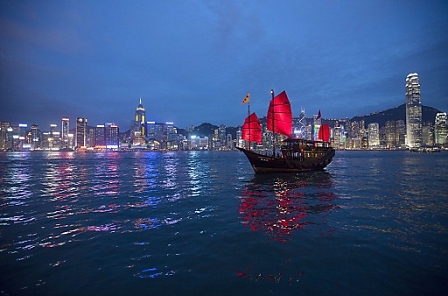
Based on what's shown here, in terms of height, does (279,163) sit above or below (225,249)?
above

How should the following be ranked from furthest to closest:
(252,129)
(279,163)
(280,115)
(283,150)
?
(252,129), (280,115), (283,150), (279,163)

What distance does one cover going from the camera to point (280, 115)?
41625mm

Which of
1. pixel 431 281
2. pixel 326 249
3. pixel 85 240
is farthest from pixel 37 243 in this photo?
pixel 431 281

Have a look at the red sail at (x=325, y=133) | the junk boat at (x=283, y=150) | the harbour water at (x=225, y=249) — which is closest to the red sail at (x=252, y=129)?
the junk boat at (x=283, y=150)

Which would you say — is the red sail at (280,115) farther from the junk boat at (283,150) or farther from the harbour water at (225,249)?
the harbour water at (225,249)

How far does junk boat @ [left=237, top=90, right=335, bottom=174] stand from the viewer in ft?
119

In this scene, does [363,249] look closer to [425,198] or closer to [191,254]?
[191,254]

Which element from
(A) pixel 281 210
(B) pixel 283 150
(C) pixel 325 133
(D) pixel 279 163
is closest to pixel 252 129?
(B) pixel 283 150

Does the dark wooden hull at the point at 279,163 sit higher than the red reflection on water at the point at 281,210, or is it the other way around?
the dark wooden hull at the point at 279,163

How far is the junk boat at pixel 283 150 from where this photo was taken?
36.2 m

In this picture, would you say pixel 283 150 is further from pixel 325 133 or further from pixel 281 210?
pixel 281 210

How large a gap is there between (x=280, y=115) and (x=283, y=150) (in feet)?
23.9

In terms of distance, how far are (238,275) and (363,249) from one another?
5137 mm

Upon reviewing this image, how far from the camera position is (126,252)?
26.9 feet
